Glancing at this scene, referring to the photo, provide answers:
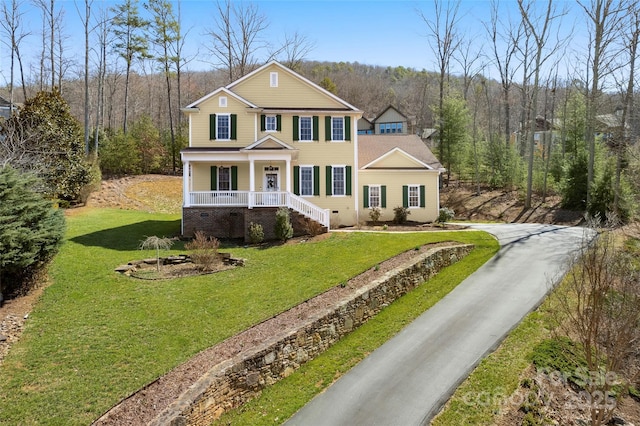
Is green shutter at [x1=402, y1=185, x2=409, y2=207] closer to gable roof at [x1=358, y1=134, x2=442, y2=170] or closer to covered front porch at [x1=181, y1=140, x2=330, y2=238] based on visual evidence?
gable roof at [x1=358, y1=134, x2=442, y2=170]

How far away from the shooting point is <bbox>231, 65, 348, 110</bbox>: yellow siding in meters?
22.2

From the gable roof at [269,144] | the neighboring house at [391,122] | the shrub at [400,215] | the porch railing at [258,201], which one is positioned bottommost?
the shrub at [400,215]

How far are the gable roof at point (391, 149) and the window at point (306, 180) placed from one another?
3.19m

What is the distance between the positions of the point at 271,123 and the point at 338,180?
496cm

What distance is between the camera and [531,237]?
18.8 meters

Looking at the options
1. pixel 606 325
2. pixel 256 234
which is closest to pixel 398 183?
pixel 256 234

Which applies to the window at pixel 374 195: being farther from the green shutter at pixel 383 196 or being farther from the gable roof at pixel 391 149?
the gable roof at pixel 391 149

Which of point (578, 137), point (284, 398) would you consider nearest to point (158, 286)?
point (284, 398)

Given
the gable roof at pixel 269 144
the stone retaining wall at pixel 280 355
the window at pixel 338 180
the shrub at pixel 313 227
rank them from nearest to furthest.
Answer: the stone retaining wall at pixel 280 355
the shrub at pixel 313 227
the gable roof at pixel 269 144
the window at pixel 338 180

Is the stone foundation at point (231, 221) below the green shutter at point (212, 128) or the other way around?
below

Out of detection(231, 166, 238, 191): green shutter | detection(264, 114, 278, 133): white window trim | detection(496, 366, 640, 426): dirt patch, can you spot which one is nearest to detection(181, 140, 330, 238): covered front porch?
detection(231, 166, 238, 191): green shutter

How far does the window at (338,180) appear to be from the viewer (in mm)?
22516

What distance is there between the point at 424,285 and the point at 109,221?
1799cm

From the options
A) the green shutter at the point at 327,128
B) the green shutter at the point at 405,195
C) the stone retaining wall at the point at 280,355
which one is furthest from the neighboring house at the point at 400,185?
the stone retaining wall at the point at 280,355
